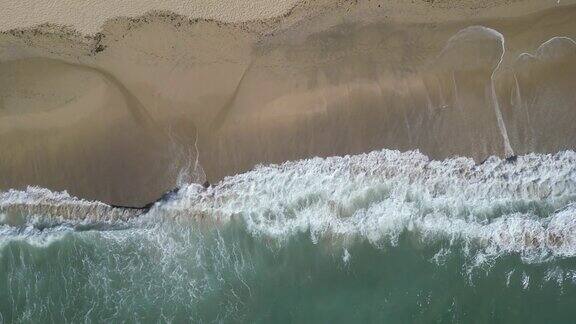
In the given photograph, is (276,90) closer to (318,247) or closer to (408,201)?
(318,247)

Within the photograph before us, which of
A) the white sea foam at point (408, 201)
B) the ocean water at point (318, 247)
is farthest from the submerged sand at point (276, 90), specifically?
the ocean water at point (318, 247)

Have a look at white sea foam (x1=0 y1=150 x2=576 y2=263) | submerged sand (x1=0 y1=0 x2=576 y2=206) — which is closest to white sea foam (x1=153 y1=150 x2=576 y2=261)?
white sea foam (x1=0 y1=150 x2=576 y2=263)

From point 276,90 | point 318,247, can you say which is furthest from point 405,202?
point 276,90

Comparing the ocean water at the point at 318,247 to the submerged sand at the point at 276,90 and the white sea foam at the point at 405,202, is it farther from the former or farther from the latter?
the submerged sand at the point at 276,90

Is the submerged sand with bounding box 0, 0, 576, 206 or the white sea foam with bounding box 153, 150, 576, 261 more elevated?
the submerged sand with bounding box 0, 0, 576, 206

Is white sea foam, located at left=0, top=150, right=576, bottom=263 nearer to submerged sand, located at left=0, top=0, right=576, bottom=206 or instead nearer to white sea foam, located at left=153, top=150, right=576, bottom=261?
white sea foam, located at left=153, top=150, right=576, bottom=261

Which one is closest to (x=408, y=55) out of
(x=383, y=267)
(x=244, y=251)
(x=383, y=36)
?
(x=383, y=36)
